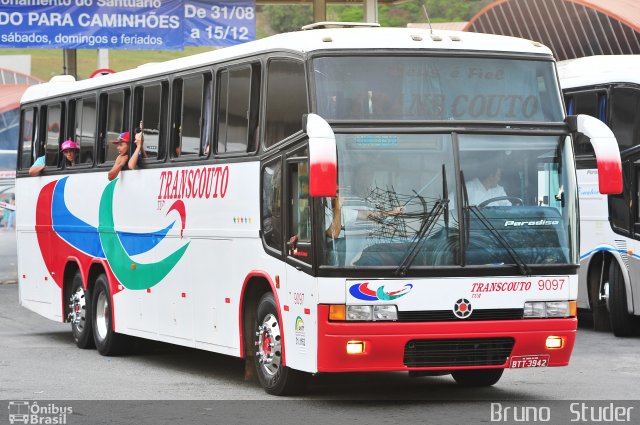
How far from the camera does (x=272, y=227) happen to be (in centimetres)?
1309

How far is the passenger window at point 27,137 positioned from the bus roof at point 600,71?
7522 mm

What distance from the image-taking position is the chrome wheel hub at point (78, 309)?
18719mm

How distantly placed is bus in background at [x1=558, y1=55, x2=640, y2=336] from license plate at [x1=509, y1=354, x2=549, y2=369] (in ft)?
24.2

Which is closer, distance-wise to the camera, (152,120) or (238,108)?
(238,108)

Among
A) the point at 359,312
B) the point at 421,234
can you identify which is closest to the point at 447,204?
the point at 421,234

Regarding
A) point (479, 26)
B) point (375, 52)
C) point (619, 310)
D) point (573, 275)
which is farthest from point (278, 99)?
point (479, 26)

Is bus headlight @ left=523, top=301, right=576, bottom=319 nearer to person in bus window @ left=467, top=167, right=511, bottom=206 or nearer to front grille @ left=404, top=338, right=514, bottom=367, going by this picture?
front grille @ left=404, top=338, right=514, bottom=367

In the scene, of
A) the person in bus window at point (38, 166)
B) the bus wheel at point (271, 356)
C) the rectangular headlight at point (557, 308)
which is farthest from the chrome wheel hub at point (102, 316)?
the rectangular headlight at point (557, 308)

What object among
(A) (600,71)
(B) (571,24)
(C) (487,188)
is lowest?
(C) (487,188)

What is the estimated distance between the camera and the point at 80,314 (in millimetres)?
18859

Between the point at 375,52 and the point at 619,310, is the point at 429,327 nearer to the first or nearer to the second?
the point at 375,52

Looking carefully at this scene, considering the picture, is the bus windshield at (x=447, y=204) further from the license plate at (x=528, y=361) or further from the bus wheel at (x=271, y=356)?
the bus wheel at (x=271, y=356)

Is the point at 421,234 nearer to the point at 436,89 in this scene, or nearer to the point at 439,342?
the point at 439,342

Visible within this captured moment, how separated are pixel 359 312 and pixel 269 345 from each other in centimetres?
156
